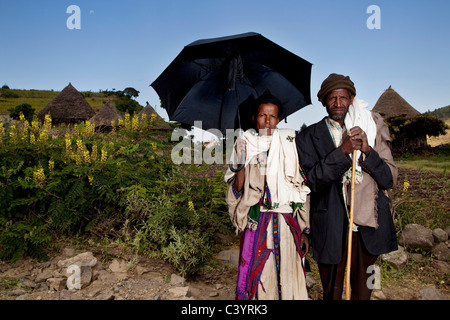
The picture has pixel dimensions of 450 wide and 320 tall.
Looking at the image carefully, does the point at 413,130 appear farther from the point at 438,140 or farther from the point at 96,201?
the point at 96,201

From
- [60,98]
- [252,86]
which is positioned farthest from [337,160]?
[60,98]

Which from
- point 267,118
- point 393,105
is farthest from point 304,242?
point 393,105

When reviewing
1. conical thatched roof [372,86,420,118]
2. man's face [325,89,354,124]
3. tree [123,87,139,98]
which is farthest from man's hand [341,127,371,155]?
tree [123,87,139,98]

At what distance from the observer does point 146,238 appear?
13.2ft

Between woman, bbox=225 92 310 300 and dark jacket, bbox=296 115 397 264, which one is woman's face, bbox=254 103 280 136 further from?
dark jacket, bbox=296 115 397 264

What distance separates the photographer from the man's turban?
2146 mm

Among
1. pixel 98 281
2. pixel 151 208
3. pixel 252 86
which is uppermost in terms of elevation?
pixel 252 86

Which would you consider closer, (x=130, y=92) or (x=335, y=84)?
(x=335, y=84)

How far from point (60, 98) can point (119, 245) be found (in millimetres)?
23895

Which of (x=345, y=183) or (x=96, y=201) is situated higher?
(x=345, y=183)

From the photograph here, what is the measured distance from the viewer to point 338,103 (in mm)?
2191

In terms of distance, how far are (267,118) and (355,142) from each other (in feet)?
1.99

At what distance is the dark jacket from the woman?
0.09 meters

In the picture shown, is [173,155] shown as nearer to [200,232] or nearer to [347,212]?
[200,232]
